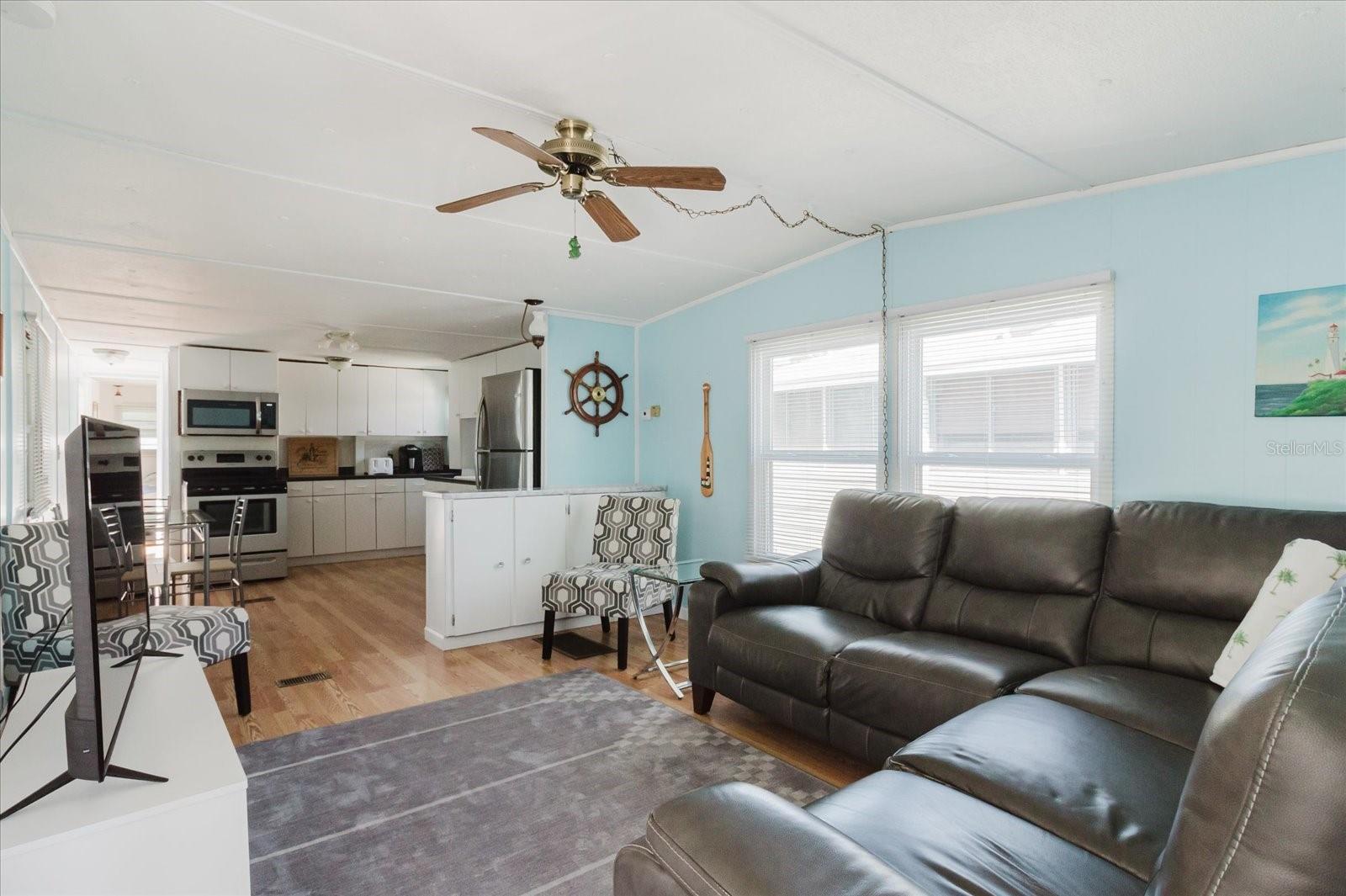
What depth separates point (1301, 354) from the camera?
2441 millimetres

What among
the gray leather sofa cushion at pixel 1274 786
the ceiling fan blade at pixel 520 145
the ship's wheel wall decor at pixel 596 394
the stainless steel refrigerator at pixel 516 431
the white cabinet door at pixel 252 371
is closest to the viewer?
the gray leather sofa cushion at pixel 1274 786

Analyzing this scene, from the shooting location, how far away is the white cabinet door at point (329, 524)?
7402 millimetres

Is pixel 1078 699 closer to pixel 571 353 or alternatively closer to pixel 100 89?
pixel 100 89

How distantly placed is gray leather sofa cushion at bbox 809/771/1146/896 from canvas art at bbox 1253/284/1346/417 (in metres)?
2.02

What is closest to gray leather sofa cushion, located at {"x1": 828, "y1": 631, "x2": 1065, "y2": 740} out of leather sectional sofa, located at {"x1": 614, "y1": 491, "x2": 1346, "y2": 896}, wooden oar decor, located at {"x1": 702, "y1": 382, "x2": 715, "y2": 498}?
leather sectional sofa, located at {"x1": 614, "y1": 491, "x2": 1346, "y2": 896}

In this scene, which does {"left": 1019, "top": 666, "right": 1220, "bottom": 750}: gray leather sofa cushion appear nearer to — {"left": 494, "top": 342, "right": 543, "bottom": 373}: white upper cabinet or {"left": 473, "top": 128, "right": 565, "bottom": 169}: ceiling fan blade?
{"left": 473, "top": 128, "right": 565, "bottom": 169}: ceiling fan blade

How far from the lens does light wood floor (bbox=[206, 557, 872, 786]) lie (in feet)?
10.1

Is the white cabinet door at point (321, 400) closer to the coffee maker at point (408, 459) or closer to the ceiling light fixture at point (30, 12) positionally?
the coffee maker at point (408, 459)

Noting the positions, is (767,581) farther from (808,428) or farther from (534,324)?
(534,324)

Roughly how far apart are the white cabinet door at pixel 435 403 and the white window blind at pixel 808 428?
16.5ft

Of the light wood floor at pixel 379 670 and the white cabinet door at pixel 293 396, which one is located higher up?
the white cabinet door at pixel 293 396

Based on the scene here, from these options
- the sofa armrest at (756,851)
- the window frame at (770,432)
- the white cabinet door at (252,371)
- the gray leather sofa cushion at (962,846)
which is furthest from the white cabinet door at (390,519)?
the sofa armrest at (756,851)

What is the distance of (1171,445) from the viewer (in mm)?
2744

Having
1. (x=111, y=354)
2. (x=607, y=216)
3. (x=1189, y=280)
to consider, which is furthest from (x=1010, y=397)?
(x=111, y=354)
